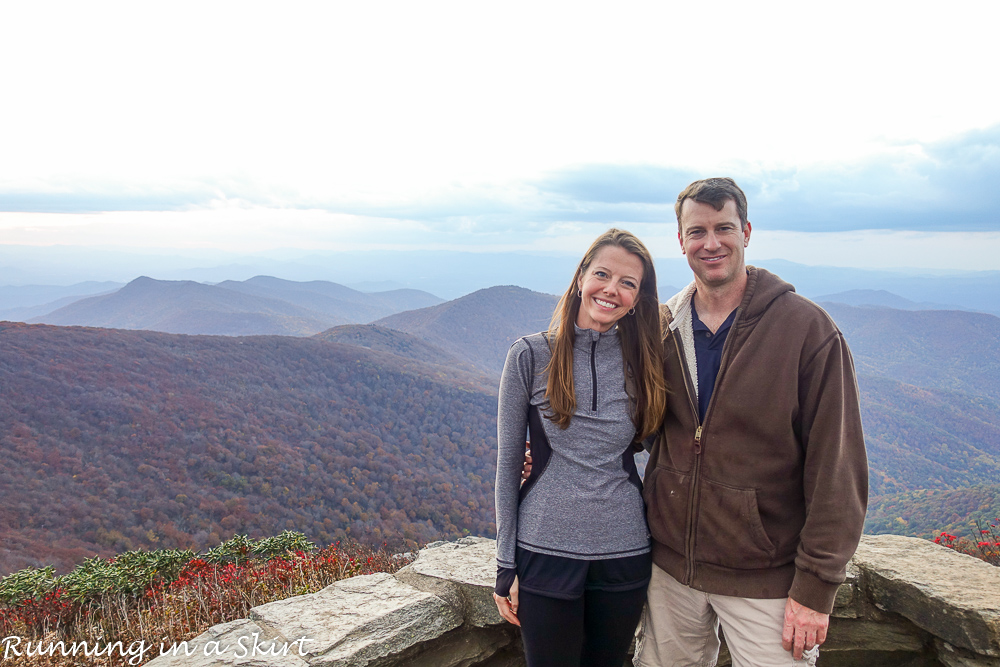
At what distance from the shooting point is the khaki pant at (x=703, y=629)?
210 cm

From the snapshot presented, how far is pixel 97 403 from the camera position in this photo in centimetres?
3522

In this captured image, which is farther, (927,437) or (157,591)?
(927,437)

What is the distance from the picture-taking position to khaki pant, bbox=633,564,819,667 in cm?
210

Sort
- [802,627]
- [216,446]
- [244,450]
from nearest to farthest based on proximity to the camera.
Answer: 1. [802,627]
2. [244,450]
3. [216,446]

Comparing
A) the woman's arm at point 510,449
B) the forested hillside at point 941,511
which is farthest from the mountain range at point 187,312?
the woman's arm at point 510,449

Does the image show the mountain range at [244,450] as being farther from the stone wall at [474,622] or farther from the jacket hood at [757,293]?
the jacket hood at [757,293]

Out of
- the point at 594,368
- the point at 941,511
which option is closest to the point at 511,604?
the point at 594,368

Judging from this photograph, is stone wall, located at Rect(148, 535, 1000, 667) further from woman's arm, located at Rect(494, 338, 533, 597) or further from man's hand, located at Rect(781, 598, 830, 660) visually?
man's hand, located at Rect(781, 598, 830, 660)

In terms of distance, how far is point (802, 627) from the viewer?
201 cm

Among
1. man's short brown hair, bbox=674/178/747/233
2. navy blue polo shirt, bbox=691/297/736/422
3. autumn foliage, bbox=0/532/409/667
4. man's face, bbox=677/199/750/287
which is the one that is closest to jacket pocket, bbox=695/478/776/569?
navy blue polo shirt, bbox=691/297/736/422

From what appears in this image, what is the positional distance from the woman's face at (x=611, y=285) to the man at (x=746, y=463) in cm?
24

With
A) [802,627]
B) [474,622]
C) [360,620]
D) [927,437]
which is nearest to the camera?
[802,627]

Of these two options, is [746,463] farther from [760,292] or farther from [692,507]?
[760,292]

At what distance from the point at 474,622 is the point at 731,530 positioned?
133 centimetres
